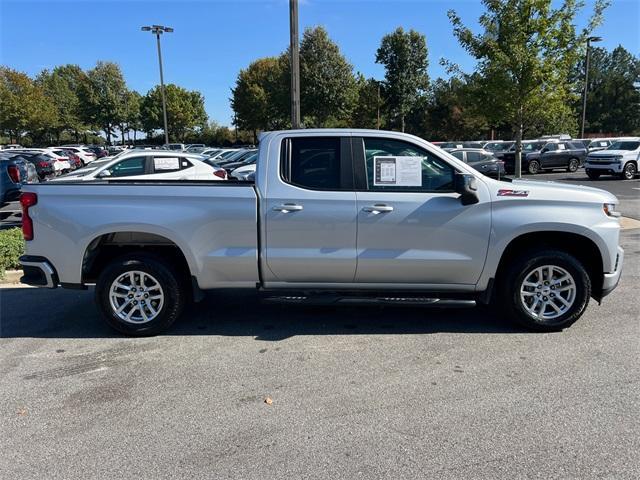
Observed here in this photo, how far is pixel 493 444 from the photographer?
10.1 feet

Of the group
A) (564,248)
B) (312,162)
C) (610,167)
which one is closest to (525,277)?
(564,248)

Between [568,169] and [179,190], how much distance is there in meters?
28.8

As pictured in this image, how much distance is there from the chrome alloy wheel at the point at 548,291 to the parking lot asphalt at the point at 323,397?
0.26 metres

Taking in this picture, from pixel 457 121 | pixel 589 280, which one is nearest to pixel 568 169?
pixel 457 121

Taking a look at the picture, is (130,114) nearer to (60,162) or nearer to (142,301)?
(60,162)

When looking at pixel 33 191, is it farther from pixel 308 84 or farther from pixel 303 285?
pixel 308 84

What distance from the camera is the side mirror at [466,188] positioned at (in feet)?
14.9

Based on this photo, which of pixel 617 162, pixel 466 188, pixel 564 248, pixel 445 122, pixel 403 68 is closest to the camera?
pixel 466 188

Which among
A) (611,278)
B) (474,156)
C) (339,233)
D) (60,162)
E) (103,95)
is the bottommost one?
(611,278)

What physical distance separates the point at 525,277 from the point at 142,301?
3616 millimetres

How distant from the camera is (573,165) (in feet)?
93.9

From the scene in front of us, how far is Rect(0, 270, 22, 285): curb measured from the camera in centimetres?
709

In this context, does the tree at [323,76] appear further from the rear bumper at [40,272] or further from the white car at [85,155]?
the rear bumper at [40,272]

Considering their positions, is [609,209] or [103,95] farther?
[103,95]
